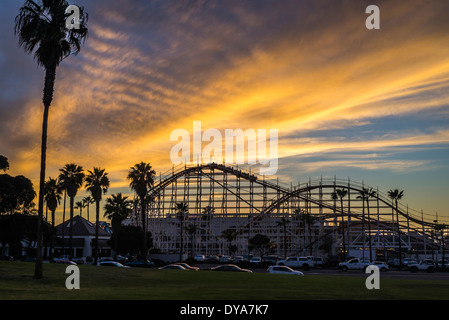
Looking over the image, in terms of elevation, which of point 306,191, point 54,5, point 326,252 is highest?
point 54,5

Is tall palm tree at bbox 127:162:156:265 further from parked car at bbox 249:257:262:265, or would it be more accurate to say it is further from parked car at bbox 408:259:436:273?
parked car at bbox 408:259:436:273

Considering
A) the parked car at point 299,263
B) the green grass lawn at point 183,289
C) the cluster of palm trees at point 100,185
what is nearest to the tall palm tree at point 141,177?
the cluster of palm trees at point 100,185

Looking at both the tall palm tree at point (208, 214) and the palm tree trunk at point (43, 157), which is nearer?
the palm tree trunk at point (43, 157)

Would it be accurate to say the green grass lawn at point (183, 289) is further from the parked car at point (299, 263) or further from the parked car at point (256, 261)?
the parked car at point (256, 261)

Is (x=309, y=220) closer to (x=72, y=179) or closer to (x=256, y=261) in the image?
(x=256, y=261)

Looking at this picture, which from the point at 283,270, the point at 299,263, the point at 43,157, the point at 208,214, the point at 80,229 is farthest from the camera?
the point at 80,229

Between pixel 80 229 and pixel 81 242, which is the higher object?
pixel 80 229

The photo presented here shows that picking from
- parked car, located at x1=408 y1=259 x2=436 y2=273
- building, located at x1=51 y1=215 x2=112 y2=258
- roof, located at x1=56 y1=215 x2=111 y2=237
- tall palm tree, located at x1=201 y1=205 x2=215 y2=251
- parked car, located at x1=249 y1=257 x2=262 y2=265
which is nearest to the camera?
parked car, located at x1=408 y1=259 x2=436 y2=273

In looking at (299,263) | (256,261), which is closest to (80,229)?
(256,261)

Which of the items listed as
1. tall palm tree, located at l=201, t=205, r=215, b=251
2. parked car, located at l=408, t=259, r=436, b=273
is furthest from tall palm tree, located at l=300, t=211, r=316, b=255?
parked car, located at l=408, t=259, r=436, b=273
